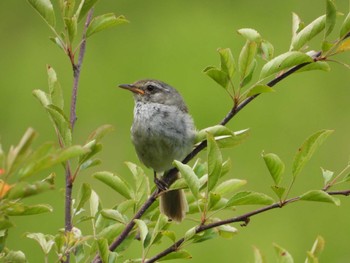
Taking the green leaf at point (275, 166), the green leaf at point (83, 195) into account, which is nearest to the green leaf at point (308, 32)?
the green leaf at point (275, 166)

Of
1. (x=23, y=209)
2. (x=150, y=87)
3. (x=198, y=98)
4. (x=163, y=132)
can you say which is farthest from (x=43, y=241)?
(x=198, y=98)

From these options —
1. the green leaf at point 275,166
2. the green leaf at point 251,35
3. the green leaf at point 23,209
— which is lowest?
the green leaf at point 275,166

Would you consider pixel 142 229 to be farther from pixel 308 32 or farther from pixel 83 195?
pixel 308 32

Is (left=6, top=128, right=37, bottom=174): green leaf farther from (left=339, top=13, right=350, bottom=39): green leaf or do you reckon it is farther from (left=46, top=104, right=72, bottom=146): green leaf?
(left=339, top=13, right=350, bottom=39): green leaf

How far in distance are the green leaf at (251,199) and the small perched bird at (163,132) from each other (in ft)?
3.29

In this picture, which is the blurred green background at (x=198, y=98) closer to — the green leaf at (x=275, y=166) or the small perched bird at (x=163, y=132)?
the small perched bird at (x=163, y=132)

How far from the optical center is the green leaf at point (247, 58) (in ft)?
6.77

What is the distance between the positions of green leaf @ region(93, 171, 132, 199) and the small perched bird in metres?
0.63

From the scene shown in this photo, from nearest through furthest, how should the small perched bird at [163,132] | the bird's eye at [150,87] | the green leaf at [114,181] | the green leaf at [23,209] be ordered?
the green leaf at [23,209] < the green leaf at [114,181] < the small perched bird at [163,132] < the bird's eye at [150,87]

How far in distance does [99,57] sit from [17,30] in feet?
2.94

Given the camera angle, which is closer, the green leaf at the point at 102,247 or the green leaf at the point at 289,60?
the green leaf at the point at 102,247

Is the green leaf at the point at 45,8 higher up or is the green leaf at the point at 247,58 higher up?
the green leaf at the point at 45,8

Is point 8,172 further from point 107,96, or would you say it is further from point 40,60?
point 40,60

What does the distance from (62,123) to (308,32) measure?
63 cm
